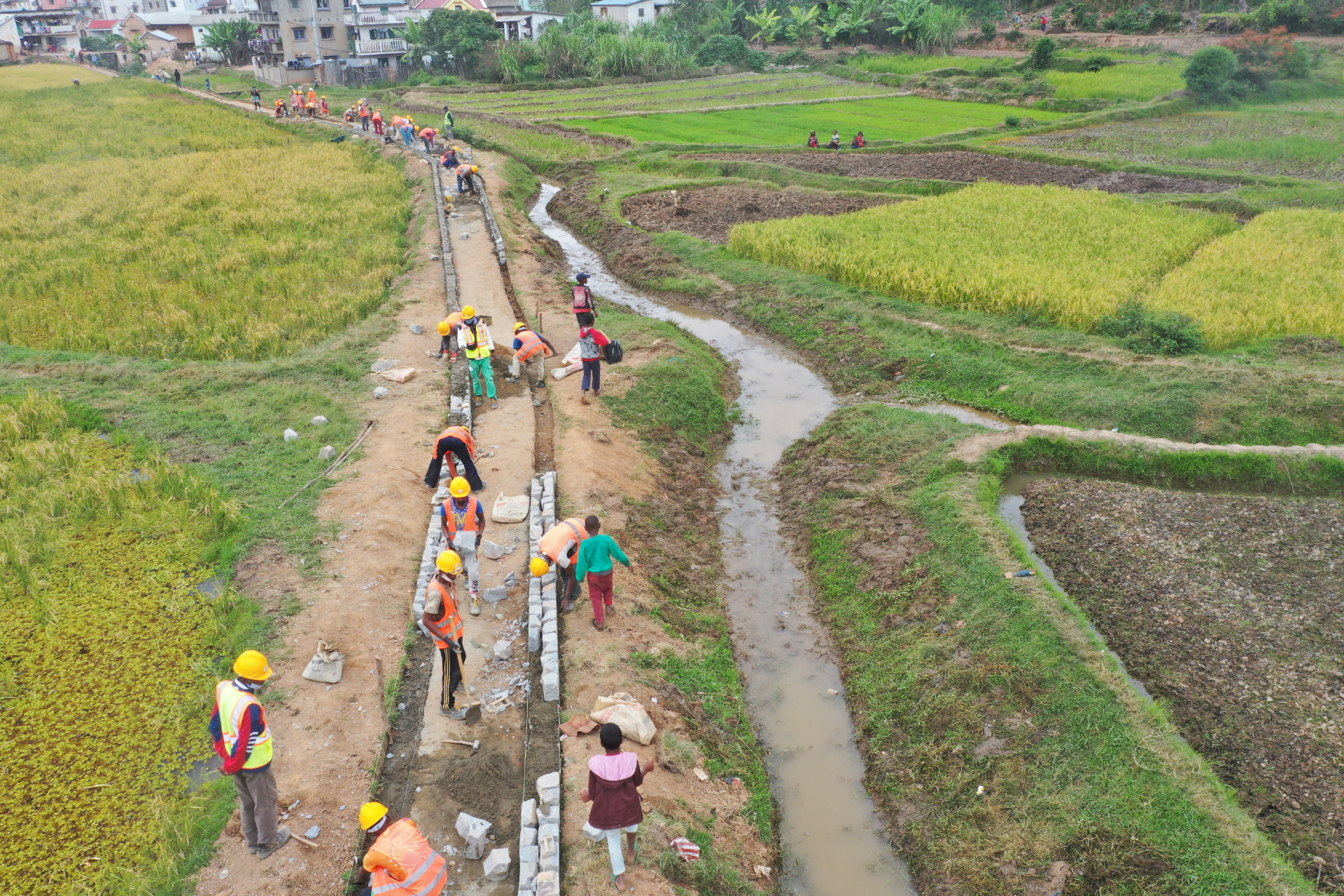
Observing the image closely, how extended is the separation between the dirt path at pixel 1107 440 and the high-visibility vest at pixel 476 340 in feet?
27.2

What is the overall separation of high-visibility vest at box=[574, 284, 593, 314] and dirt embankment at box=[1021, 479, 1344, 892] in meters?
8.13

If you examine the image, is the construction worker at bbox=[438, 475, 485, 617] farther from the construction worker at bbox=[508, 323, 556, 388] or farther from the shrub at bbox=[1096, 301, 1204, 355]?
the shrub at bbox=[1096, 301, 1204, 355]

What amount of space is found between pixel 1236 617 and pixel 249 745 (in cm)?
1094

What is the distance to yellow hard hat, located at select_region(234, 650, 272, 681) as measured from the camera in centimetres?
646

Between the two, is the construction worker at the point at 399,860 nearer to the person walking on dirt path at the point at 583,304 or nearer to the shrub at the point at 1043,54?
the person walking on dirt path at the point at 583,304

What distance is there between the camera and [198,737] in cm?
816

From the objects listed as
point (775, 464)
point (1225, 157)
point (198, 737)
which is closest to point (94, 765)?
point (198, 737)

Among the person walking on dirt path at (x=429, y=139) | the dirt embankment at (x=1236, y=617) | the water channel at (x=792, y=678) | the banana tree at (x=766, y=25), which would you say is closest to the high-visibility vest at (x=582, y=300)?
the water channel at (x=792, y=678)

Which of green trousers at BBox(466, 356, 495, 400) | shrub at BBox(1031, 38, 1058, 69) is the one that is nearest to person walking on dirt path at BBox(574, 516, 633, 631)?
green trousers at BBox(466, 356, 495, 400)

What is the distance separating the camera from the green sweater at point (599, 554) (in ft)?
30.4

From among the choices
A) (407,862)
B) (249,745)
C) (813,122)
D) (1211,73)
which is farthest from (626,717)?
(1211,73)

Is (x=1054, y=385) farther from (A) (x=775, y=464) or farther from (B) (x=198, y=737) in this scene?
(B) (x=198, y=737)

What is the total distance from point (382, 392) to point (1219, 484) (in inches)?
573

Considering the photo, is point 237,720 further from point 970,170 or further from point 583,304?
point 970,170
